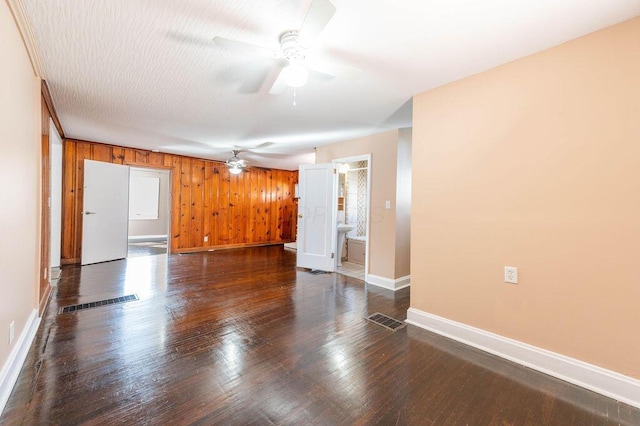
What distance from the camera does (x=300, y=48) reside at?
1.75 m

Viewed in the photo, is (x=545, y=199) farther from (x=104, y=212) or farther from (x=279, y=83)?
(x=104, y=212)

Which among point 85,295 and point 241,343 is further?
point 85,295

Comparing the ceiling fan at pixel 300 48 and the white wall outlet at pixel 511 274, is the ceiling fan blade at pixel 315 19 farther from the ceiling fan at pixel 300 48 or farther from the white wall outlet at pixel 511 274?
the white wall outlet at pixel 511 274

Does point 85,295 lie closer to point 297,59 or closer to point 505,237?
point 297,59

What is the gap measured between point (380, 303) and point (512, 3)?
2.85 meters

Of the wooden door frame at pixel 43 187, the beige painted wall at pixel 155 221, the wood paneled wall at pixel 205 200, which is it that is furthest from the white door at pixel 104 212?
the beige painted wall at pixel 155 221

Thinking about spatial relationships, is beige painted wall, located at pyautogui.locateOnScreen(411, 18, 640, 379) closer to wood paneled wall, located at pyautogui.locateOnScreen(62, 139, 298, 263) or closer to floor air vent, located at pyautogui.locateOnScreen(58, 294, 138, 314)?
floor air vent, located at pyautogui.locateOnScreen(58, 294, 138, 314)

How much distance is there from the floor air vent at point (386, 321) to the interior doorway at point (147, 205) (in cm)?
701

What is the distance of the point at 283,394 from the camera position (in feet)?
5.39

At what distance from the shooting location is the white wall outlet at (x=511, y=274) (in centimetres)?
209

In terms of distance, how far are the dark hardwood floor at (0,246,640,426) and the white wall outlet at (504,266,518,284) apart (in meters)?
0.61

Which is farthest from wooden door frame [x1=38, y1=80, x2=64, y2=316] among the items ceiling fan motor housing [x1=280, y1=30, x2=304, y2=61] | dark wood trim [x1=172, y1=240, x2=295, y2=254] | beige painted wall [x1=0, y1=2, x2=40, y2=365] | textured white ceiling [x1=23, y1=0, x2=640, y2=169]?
dark wood trim [x1=172, y1=240, x2=295, y2=254]

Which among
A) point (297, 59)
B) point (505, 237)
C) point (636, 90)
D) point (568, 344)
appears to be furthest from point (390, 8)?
point (568, 344)

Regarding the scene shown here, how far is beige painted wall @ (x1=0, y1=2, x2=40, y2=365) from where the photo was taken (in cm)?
156
